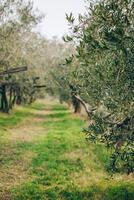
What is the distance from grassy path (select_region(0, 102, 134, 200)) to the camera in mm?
21219

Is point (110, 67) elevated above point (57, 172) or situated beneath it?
elevated above

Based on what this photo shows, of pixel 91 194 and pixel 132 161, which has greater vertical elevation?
pixel 132 161

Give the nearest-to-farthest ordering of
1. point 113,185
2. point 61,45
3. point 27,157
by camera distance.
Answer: point 113,185 → point 27,157 → point 61,45

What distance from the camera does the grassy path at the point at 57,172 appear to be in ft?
69.6

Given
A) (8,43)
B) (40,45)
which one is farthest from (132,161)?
(40,45)

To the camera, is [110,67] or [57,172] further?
[57,172]

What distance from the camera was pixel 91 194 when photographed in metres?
21.2

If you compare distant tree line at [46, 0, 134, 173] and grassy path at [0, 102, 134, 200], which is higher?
distant tree line at [46, 0, 134, 173]

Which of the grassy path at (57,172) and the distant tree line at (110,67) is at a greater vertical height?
the distant tree line at (110,67)

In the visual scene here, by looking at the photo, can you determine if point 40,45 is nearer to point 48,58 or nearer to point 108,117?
point 48,58

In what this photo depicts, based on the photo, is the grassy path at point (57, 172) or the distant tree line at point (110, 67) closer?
the distant tree line at point (110, 67)

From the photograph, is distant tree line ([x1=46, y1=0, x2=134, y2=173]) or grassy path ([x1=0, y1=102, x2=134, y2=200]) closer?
distant tree line ([x1=46, y1=0, x2=134, y2=173])

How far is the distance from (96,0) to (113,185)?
28.6ft

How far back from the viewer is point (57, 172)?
83.9 feet
